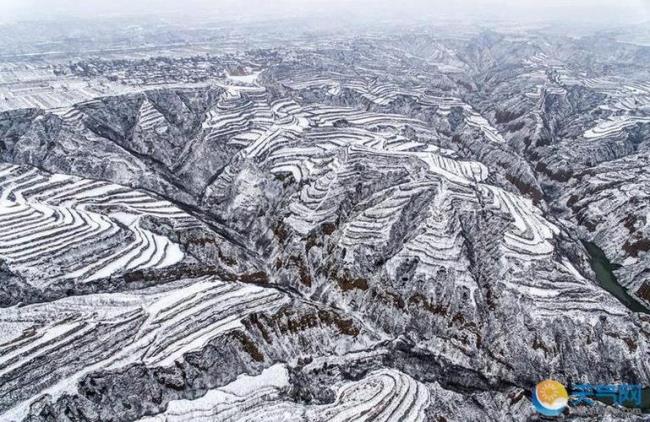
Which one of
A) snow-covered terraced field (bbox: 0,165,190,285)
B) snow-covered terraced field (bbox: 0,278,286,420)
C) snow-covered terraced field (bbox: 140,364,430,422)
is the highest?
snow-covered terraced field (bbox: 0,165,190,285)

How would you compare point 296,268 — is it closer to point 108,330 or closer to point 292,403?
point 292,403

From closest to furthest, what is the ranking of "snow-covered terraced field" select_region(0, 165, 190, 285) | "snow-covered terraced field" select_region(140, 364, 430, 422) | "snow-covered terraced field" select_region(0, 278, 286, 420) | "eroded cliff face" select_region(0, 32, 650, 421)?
"snow-covered terraced field" select_region(0, 278, 286, 420) → "snow-covered terraced field" select_region(140, 364, 430, 422) → "eroded cliff face" select_region(0, 32, 650, 421) → "snow-covered terraced field" select_region(0, 165, 190, 285)

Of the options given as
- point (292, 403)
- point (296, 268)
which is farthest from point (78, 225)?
point (292, 403)

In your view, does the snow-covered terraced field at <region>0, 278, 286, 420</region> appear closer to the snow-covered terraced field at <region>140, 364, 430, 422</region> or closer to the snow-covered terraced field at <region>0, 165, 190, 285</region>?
the snow-covered terraced field at <region>140, 364, 430, 422</region>

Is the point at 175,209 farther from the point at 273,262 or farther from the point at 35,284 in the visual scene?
the point at 35,284

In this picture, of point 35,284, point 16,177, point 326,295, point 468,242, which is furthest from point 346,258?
point 16,177

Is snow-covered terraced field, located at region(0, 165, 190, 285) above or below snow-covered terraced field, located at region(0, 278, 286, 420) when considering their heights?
above

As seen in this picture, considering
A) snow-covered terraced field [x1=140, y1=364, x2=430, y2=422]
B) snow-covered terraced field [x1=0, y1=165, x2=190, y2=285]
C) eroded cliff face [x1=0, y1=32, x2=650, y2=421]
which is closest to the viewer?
snow-covered terraced field [x1=140, y1=364, x2=430, y2=422]

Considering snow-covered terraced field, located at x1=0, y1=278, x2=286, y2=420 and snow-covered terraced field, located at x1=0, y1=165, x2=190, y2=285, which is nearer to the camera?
snow-covered terraced field, located at x1=0, y1=278, x2=286, y2=420

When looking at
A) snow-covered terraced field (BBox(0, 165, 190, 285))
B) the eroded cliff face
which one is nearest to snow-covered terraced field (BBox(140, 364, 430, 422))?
the eroded cliff face
